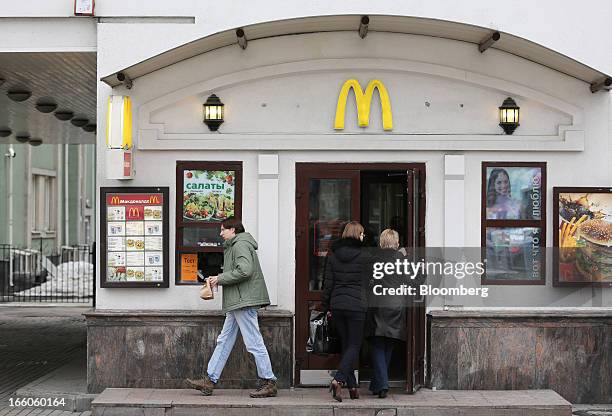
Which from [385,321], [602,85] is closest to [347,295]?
[385,321]

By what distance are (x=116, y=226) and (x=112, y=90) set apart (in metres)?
1.44

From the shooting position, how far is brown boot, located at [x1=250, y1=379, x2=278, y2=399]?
9.91 m

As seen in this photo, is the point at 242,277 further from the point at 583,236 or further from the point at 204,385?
the point at 583,236

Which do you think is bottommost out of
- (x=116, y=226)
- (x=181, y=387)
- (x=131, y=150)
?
(x=181, y=387)

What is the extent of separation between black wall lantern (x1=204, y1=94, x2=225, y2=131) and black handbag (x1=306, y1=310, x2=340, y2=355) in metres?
2.28

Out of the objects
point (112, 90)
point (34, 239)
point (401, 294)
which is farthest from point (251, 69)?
point (34, 239)

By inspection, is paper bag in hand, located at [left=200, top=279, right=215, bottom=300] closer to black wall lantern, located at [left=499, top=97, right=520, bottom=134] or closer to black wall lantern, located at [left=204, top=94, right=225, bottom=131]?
black wall lantern, located at [left=204, top=94, right=225, bottom=131]

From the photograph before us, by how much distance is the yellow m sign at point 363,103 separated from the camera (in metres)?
10.5

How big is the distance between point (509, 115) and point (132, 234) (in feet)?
13.6

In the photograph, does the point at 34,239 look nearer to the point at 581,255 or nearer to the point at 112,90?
the point at 112,90

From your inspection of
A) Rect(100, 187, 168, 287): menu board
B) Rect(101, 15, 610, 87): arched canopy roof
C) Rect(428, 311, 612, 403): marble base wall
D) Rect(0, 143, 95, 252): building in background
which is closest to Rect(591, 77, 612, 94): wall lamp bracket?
Rect(101, 15, 610, 87): arched canopy roof

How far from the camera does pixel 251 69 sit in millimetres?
10562

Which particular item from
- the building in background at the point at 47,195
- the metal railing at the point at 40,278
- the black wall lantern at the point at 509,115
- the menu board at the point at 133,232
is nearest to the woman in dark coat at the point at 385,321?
the black wall lantern at the point at 509,115

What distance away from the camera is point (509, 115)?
10.5 m
